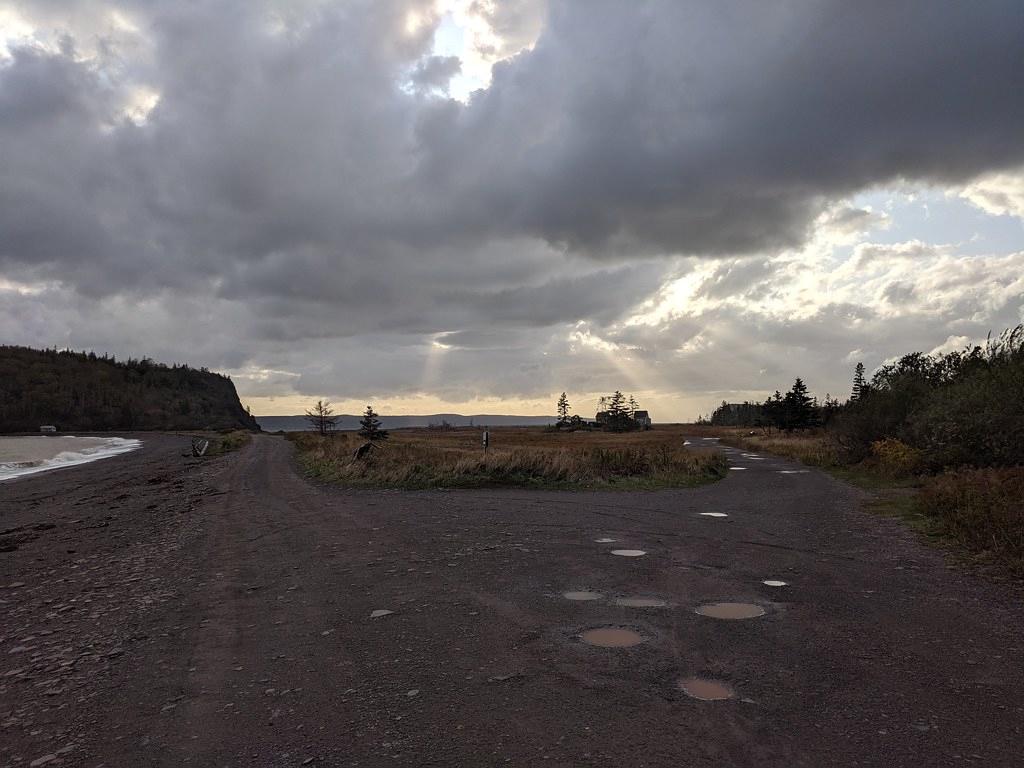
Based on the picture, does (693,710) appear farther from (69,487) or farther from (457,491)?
(69,487)

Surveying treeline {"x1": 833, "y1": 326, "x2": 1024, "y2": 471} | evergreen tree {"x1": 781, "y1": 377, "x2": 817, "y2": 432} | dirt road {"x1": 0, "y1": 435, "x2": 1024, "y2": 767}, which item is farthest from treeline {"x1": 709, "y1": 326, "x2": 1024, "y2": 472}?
evergreen tree {"x1": 781, "y1": 377, "x2": 817, "y2": 432}

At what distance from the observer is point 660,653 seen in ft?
16.4

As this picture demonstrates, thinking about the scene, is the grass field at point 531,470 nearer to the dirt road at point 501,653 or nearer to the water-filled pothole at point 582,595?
the dirt road at point 501,653

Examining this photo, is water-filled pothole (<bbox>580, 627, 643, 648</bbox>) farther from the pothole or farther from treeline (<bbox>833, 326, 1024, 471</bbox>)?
treeline (<bbox>833, 326, 1024, 471</bbox>)

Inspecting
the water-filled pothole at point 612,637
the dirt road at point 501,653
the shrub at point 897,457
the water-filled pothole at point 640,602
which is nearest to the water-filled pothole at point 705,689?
the dirt road at point 501,653

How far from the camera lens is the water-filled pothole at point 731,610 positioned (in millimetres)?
6035

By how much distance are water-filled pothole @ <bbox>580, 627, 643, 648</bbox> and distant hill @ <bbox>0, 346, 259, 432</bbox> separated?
149 m

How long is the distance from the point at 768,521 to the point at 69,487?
2590cm

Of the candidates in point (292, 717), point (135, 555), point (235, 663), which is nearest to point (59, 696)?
point (235, 663)

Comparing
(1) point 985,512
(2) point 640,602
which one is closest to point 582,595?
(2) point 640,602

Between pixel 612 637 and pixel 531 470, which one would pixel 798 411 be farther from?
pixel 612 637

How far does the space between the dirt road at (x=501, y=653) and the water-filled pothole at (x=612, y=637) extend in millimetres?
126

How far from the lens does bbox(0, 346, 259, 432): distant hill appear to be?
14775cm

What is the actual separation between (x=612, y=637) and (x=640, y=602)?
1209 millimetres
